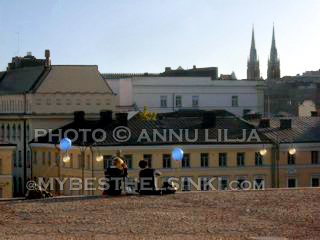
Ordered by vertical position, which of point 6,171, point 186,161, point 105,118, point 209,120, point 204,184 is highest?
point 105,118

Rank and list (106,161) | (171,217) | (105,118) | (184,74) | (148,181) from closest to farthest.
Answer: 1. (171,217)
2. (148,181)
3. (106,161)
4. (105,118)
5. (184,74)

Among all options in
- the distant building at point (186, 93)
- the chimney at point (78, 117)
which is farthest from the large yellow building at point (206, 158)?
the distant building at point (186, 93)

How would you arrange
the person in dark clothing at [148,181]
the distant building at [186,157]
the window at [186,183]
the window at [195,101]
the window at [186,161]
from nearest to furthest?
the person in dark clothing at [148,181] < the distant building at [186,157] < the window at [186,183] < the window at [186,161] < the window at [195,101]

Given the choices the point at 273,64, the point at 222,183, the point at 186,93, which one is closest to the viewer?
the point at 222,183

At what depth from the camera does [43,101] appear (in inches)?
2827

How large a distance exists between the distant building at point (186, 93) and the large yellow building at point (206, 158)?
3101cm

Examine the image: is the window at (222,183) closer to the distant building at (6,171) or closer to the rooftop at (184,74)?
the distant building at (6,171)

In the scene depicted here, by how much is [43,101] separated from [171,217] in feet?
168

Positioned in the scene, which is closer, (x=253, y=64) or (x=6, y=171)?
(x=6, y=171)

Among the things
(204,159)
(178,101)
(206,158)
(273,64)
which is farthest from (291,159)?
(273,64)

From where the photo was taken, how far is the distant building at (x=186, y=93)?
306 ft

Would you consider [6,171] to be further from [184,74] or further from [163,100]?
[184,74]

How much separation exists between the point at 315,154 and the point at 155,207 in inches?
1524

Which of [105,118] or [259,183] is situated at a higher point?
[105,118]
